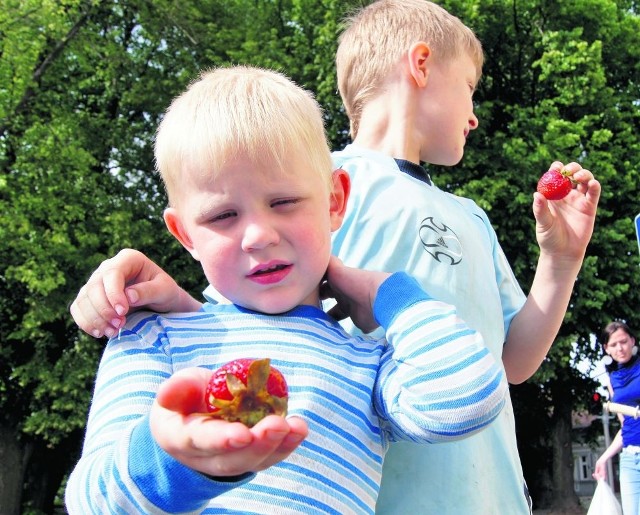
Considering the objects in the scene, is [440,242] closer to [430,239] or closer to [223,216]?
[430,239]

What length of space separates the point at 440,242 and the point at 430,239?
3 cm

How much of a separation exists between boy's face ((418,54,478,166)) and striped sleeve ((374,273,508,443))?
3.08 ft

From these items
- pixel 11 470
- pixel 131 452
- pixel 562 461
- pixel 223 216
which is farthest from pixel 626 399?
pixel 11 470

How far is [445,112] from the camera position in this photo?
232 cm

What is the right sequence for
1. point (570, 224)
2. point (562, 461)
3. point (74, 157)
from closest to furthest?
point (570, 224)
point (74, 157)
point (562, 461)

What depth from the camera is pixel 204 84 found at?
1.67m

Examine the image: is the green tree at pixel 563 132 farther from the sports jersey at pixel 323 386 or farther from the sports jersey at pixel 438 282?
the sports jersey at pixel 323 386

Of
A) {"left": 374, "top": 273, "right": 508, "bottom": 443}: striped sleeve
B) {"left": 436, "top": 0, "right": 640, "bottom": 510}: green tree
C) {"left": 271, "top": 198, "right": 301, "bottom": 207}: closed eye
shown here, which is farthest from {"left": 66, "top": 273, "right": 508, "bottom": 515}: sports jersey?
{"left": 436, "top": 0, "right": 640, "bottom": 510}: green tree

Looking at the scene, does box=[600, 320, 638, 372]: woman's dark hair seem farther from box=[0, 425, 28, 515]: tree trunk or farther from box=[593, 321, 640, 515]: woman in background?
box=[0, 425, 28, 515]: tree trunk

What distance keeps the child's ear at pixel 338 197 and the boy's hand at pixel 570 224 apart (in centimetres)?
58

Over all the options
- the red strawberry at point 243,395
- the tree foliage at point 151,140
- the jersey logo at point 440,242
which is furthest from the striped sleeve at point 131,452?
the tree foliage at point 151,140

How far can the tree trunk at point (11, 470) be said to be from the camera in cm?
1470

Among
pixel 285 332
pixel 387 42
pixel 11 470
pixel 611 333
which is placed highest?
pixel 611 333

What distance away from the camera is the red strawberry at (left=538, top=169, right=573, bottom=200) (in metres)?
2.13
